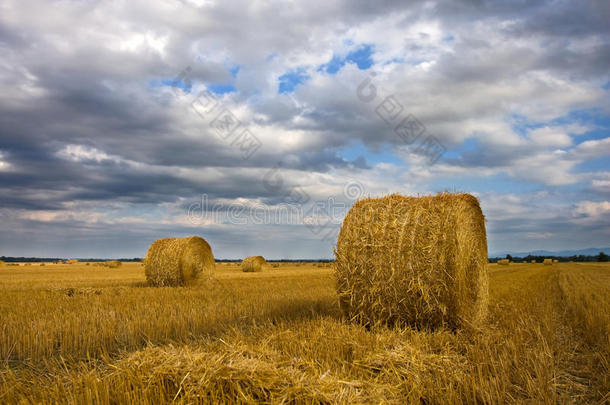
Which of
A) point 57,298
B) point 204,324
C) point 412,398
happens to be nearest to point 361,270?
point 204,324

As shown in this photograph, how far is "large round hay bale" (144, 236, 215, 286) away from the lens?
13.9 m

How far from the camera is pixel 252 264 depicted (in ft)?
96.8

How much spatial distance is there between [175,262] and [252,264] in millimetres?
15795

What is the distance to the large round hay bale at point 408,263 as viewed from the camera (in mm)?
6176

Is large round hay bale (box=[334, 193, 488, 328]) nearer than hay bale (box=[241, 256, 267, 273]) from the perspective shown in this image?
Yes

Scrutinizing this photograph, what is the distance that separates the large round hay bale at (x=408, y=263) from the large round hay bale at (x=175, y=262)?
344 inches

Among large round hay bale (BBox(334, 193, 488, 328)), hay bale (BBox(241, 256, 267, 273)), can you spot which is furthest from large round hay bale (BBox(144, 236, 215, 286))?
hay bale (BBox(241, 256, 267, 273))

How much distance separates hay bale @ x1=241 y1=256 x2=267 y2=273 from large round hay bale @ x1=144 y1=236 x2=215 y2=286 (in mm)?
14428

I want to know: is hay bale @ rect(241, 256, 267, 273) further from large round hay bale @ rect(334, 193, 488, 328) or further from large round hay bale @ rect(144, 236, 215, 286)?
large round hay bale @ rect(334, 193, 488, 328)

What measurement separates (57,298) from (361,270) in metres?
7.79

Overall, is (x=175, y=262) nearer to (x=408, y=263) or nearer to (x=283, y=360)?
(x=408, y=263)

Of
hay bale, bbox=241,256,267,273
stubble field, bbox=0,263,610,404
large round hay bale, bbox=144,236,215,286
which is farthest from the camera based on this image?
hay bale, bbox=241,256,267,273

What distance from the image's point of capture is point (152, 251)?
47.4 feet

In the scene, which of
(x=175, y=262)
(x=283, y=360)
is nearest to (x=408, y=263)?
(x=283, y=360)
